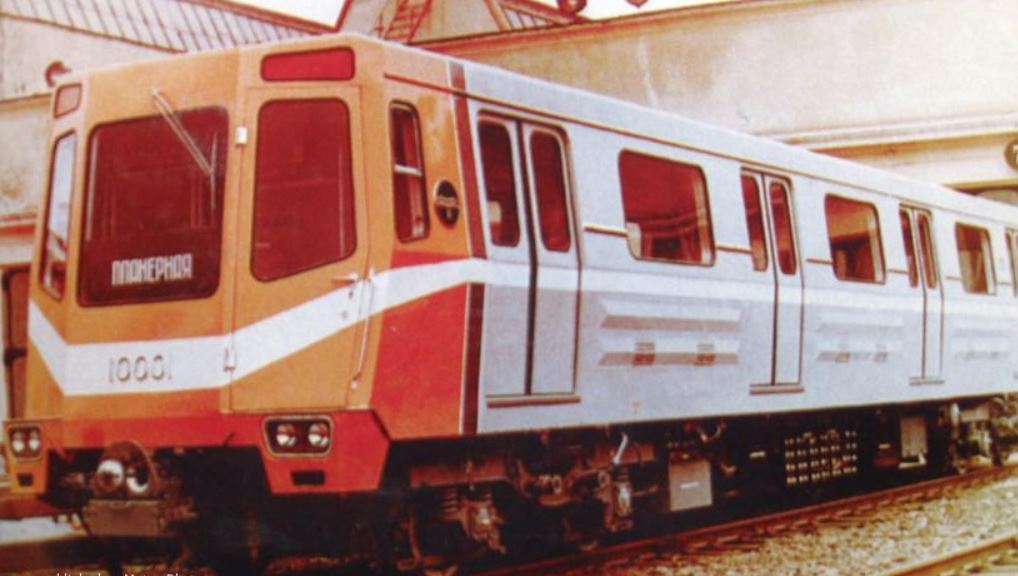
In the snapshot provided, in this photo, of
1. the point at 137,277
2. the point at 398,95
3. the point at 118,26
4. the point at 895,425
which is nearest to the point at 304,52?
the point at 398,95

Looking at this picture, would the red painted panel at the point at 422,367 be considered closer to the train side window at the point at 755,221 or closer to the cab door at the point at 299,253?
the cab door at the point at 299,253

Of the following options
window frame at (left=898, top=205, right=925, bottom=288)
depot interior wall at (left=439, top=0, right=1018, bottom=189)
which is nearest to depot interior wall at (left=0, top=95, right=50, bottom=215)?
depot interior wall at (left=439, top=0, right=1018, bottom=189)

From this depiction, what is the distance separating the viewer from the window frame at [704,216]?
9.63 meters

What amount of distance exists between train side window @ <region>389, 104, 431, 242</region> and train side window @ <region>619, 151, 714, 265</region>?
6.59ft

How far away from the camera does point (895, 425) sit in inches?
Answer: 562

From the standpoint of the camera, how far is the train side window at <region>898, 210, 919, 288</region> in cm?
1348

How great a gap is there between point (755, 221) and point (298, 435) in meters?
4.69

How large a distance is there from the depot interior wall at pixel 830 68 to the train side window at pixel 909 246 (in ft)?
19.8

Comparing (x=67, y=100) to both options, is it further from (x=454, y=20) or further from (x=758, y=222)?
(x=454, y=20)

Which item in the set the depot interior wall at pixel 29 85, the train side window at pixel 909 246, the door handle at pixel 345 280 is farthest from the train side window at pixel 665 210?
the depot interior wall at pixel 29 85

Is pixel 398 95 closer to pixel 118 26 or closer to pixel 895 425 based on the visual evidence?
pixel 895 425

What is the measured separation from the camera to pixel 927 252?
45.8 ft

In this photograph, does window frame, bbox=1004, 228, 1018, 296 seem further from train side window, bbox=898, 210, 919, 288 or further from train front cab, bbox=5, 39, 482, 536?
train front cab, bbox=5, 39, 482, 536

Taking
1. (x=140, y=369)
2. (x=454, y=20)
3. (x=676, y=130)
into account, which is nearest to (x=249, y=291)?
(x=140, y=369)
